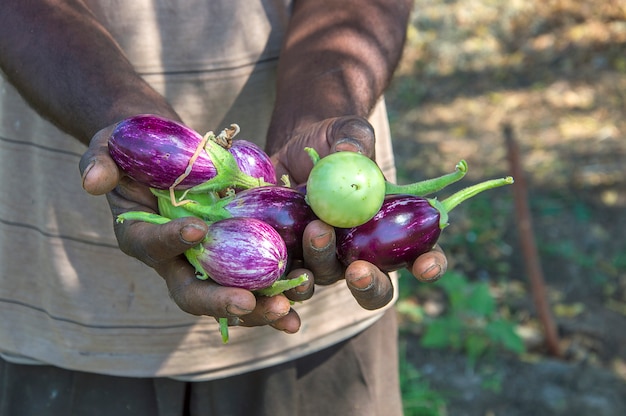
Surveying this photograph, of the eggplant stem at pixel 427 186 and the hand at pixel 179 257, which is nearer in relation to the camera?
the hand at pixel 179 257

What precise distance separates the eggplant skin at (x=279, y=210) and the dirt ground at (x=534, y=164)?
2.34 meters

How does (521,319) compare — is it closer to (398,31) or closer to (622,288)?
(622,288)

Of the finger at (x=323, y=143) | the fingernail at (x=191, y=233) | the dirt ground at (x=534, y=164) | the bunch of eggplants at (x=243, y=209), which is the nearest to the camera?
the fingernail at (x=191, y=233)

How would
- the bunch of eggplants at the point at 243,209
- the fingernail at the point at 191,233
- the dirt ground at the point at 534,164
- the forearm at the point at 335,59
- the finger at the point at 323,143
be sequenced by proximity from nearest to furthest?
the fingernail at the point at 191,233
the bunch of eggplants at the point at 243,209
the finger at the point at 323,143
the forearm at the point at 335,59
the dirt ground at the point at 534,164

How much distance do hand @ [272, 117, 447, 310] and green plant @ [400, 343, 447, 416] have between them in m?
2.05

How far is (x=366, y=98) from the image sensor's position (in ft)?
6.32

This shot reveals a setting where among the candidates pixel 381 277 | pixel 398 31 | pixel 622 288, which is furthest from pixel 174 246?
pixel 622 288

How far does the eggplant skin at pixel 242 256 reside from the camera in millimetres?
1483

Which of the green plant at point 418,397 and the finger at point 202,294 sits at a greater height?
the finger at point 202,294

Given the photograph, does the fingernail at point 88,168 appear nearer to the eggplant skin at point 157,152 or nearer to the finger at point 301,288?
the eggplant skin at point 157,152

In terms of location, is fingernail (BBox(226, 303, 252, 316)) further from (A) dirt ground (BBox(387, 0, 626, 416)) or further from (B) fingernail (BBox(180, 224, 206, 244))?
(A) dirt ground (BBox(387, 0, 626, 416))

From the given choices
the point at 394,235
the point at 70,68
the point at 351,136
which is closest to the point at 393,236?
the point at 394,235

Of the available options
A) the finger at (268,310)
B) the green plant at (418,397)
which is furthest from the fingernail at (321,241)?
the green plant at (418,397)

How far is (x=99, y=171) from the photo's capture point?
1.47 meters
